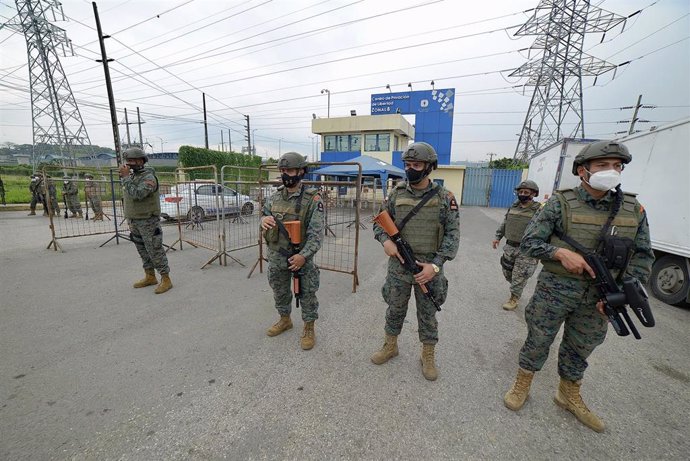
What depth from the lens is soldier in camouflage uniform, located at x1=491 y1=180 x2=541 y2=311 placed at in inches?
152

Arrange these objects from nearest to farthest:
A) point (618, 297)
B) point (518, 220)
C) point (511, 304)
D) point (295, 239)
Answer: point (618, 297) → point (295, 239) → point (518, 220) → point (511, 304)

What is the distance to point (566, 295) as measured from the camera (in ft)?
6.64

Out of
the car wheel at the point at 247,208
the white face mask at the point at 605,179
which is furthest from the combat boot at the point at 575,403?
the car wheel at the point at 247,208

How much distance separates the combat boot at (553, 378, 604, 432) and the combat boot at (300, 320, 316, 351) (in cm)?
220

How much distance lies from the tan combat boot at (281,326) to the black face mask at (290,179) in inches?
59.4

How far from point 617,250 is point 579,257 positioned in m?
0.21

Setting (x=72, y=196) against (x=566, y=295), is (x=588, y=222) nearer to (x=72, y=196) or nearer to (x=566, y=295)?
(x=566, y=295)

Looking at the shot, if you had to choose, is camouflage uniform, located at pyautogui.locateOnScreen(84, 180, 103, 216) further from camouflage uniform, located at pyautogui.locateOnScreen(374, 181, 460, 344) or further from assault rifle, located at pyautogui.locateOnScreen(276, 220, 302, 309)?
camouflage uniform, located at pyautogui.locateOnScreen(374, 181, 460, 344)

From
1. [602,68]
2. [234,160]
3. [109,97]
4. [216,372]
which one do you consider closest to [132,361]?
[216,372]

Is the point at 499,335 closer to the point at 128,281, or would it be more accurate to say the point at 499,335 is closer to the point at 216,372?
the point at 216,372

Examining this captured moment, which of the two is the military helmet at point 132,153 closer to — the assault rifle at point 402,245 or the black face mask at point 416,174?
the assault rifle at point 402,245

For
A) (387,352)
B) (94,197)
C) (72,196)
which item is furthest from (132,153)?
(72,196)

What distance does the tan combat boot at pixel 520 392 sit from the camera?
7.29 feet

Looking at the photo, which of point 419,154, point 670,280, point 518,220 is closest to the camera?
point 419,154
